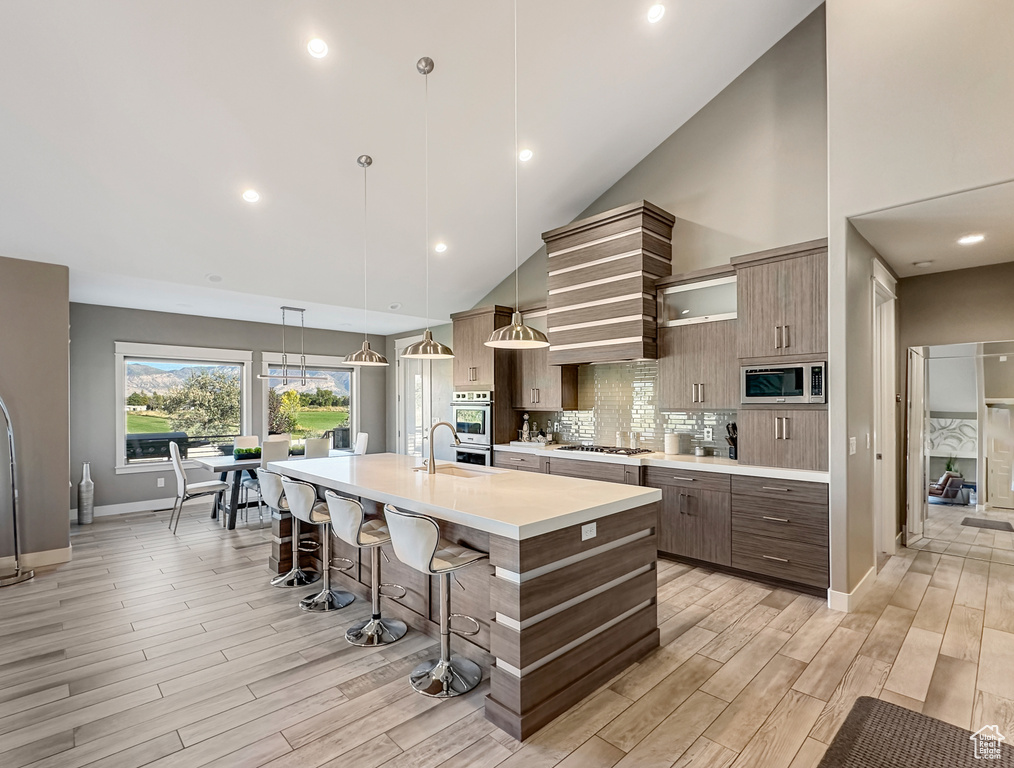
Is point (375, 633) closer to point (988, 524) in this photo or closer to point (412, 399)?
point (988, 524)

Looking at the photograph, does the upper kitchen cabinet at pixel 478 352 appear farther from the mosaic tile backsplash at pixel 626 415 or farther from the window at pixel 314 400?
the window at pixel 314 400

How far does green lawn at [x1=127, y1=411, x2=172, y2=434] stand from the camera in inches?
259

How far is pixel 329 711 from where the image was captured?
90.2 inches

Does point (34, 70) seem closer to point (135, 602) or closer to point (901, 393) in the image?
point (135, 602)

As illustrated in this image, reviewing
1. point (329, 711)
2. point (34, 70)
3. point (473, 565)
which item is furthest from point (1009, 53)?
point (34, 70)

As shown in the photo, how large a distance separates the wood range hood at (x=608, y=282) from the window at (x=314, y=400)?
14.7 ft

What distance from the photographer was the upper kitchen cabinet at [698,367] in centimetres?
422

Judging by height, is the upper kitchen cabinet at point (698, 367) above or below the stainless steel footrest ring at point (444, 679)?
above

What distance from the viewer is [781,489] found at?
369 centimetres

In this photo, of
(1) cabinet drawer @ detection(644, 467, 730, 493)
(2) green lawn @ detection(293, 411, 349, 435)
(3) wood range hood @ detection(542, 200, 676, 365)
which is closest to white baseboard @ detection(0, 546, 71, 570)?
(2) green lawn @ detection(293, 411, 349, 435)

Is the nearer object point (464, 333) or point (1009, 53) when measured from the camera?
point (1009, 53)

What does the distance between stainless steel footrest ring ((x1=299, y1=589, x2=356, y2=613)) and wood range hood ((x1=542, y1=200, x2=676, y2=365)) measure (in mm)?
3014

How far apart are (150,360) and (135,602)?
4211 millimetres

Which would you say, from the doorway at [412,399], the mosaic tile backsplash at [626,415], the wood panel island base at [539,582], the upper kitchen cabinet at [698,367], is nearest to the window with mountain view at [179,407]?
the doorway at [412,399]
